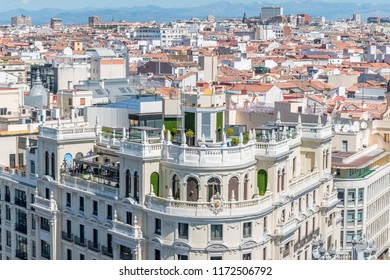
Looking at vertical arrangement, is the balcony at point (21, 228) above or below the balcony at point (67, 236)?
below

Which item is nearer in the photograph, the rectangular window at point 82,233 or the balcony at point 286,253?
the balcony at point 286,253

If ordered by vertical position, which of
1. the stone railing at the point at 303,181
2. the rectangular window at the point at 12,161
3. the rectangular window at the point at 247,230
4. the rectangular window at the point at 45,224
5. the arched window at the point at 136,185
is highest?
the arched window at the point at 136,185

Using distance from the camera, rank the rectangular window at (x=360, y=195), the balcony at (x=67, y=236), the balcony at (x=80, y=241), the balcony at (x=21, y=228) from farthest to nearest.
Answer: the rectangular window at (x=360, y=195) < the balcony at (x=21, y=228) < the balcony at (x=67, y=236) < the balcony at (x=80, y=241)

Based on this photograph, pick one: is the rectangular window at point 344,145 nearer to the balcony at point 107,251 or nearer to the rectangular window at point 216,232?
the balcony at point 107,251

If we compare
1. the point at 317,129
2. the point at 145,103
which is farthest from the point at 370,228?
the point at 145,103

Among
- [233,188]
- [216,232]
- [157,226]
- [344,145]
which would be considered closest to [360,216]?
[344,145]

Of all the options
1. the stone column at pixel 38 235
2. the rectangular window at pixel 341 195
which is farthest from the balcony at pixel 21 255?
the rectangular window at pixel 341 195
